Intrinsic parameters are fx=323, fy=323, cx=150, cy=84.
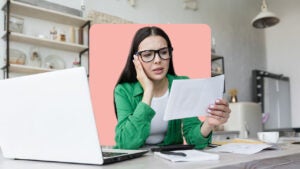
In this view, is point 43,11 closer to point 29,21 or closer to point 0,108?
point 29,21

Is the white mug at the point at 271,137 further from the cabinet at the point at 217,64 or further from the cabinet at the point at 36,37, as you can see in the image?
the cabinet at the point at 217,64

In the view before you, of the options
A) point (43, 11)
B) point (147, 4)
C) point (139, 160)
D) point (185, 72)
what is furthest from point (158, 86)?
point (147, 4)

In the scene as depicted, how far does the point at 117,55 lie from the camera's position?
6.91 ft

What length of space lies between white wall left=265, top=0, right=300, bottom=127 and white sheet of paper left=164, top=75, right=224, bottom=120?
16.1 feet

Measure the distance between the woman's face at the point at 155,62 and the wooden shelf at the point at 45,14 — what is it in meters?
1.74

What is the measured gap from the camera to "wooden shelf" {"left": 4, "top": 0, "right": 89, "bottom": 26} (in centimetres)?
285

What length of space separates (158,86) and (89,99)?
2.82ft

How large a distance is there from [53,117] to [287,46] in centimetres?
557

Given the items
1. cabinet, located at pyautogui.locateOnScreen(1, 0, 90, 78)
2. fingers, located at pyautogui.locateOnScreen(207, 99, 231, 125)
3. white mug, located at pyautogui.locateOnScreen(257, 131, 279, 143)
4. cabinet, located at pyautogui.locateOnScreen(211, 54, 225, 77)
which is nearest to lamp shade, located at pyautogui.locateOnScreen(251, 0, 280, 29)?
cabinet, located at pyautogui.locateOnScreen(211, 54, 225, 77)

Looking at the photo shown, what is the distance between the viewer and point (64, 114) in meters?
A: 0.72

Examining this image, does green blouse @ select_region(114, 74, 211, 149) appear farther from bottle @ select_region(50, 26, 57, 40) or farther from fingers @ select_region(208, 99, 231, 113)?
bottle @ select_region(50, 26, 57, 40)

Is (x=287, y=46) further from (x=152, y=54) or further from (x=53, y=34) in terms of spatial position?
(x=152, y=54)

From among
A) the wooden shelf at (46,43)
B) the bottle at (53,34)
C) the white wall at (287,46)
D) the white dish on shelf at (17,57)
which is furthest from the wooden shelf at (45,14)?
the white wall at (287,46)

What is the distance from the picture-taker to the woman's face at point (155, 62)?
4.80 feet
